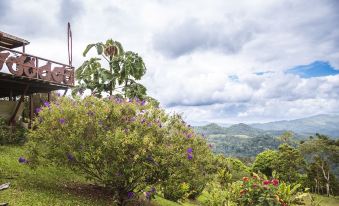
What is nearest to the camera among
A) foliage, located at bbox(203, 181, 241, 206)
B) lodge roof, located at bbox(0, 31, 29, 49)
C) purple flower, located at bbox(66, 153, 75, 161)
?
purple flower, located at bbox(66, 153, 75, 161)

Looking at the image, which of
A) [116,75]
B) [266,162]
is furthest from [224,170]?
[266,162]

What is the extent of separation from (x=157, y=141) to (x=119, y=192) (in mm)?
2944

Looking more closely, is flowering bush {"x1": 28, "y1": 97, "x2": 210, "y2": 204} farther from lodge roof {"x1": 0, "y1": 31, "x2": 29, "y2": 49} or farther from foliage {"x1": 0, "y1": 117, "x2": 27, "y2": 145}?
lodge roof {"x1": 0, "y1": 31, "x2": 29, "y2": 49}

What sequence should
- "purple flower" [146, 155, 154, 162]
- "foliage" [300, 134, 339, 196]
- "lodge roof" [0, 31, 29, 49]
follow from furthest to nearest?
"foliage" [300, 134, 339, 196]
"lodge roof" [0, 31, 29, 49]
"purple flower" [146, 155, 154, 162]

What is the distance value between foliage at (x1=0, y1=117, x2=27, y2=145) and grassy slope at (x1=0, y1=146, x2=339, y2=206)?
225 centimetres

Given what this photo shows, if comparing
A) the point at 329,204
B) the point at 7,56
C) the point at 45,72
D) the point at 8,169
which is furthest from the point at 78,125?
the point at 329,204

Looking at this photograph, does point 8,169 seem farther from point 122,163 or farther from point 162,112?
point 162,112

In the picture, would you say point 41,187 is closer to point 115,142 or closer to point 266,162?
point 115,142

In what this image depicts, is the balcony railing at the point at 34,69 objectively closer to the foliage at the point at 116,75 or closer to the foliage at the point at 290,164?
the foliage at the point at 116,75

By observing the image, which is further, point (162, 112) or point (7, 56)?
point (7, 56)

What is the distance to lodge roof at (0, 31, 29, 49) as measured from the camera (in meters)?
22.7

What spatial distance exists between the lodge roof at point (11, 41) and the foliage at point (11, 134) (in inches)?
222

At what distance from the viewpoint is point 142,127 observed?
12.2 metres

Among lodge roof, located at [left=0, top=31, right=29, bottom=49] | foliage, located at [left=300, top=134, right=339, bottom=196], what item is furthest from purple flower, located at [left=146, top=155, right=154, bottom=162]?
foliage, located at [left=300, top=134, right=339, bottom=196]
